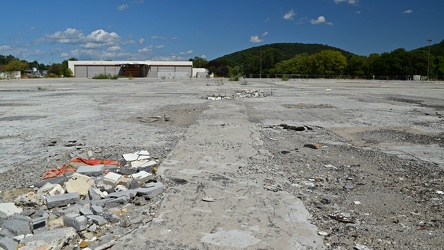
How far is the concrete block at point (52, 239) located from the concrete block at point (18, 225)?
20 cm

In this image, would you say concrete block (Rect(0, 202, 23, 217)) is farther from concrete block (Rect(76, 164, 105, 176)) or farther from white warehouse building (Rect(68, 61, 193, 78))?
white warehouse building (Rect(68, 61, 193, 78))

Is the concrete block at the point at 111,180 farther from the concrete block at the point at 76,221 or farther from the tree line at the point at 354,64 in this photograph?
the tree line at the point at 354,64

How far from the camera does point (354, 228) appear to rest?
4438 millimetres

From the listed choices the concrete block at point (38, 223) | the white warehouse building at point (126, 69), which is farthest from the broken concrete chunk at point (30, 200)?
the white warehouse building at point (126, 69)

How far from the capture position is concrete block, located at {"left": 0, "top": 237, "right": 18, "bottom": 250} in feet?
12.6

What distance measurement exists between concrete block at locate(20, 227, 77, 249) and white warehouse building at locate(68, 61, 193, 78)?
10375 cm

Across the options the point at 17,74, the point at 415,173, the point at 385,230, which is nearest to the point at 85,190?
the point at 385,230

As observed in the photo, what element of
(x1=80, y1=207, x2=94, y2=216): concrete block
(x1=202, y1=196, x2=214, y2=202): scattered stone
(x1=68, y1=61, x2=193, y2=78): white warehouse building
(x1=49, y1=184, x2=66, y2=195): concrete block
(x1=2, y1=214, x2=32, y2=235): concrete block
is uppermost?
(x1=68, y1=61, x2=193, y2=78): white warehouse building

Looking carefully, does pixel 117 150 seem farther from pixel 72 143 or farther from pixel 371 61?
pixel 371 61

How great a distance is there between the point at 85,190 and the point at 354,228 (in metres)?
3.78

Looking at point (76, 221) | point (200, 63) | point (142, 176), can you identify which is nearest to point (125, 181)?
point (142, 176)

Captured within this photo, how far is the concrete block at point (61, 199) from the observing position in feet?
16.5

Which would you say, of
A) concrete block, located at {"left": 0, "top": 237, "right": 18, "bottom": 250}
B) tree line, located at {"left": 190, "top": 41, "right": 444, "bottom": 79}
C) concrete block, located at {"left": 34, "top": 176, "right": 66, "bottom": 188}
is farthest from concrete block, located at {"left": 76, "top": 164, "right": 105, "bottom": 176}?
tree line, located at {"left": 190, "top": 41, "right": 444, "bottom": 79}

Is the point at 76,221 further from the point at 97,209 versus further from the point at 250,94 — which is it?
the point at 250,94
